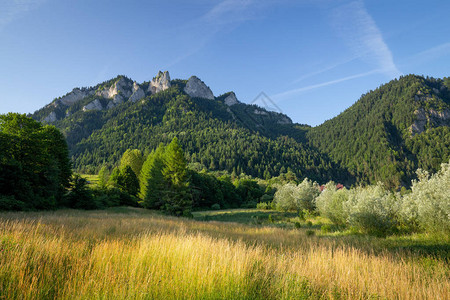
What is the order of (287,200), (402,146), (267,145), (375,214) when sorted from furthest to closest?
(402,146)
(267,145)
(287,200)
(375,214)

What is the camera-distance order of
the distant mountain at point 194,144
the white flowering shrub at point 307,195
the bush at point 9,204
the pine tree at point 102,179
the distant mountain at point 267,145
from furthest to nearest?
the distant mountain at point 267,145
the distant mountain at point 194,144
the pine tree at point 102,179
the white flowering shrub at point 307,195
the bush at point 9,204

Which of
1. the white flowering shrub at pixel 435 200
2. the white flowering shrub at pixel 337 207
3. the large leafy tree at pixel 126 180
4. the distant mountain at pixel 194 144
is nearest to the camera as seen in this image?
the white flowering shrub at pixel 435 200

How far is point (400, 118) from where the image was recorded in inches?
7805

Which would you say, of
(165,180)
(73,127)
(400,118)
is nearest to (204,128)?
(73,127)

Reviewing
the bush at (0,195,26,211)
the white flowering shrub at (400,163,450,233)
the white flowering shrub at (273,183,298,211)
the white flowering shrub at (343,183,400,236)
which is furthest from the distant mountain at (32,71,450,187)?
the white flowering shrub at (400,163,450,233)

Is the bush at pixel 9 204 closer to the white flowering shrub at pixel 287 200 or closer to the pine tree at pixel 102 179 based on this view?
the pine tree at pixel 102 179

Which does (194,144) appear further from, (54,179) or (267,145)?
(54,179)

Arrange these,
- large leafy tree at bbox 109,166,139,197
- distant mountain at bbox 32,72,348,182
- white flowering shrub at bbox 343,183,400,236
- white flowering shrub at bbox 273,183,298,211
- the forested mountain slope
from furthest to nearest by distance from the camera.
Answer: the forested mountain slope
distant mountain at bbox 32,72,348,182
large leafy tree at bbox 109,166,139,197
white flowering shrub at bbox 273,183,298,211
white flowering shrub at bbox 343,183,400,236

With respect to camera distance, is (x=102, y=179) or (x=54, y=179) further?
(x=102, y=179)

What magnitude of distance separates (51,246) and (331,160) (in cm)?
21011

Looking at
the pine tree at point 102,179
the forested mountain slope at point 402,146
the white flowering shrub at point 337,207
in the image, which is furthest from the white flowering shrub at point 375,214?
the forested mountain slope at point 402,146

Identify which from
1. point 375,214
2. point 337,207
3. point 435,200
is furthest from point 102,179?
point 435,200

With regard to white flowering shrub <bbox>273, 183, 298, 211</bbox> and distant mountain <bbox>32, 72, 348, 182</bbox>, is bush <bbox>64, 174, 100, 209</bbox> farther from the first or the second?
distant mountain <bbox>32, 72, 348, 182</bbox>

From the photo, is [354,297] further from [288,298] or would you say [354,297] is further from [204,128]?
[204,128]
